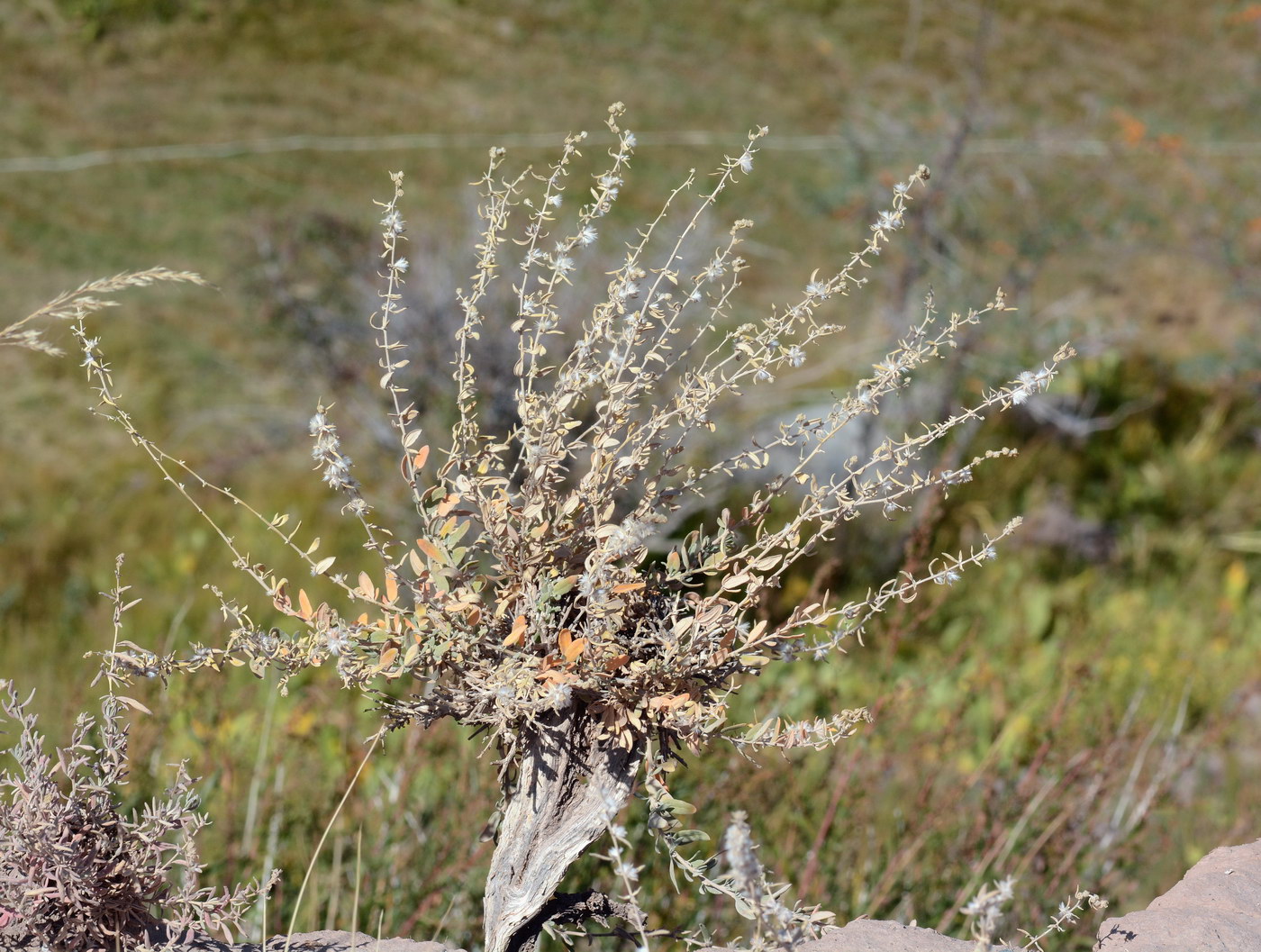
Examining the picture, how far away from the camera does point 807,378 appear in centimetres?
507

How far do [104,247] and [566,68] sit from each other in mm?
2569

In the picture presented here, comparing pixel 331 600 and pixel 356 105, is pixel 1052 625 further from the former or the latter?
pixel 356 105

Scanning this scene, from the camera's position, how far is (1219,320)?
20.8 ft

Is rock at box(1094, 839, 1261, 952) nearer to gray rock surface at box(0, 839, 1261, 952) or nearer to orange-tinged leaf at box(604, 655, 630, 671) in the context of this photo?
gray rock surface at box(0, 839, 1261, 952)

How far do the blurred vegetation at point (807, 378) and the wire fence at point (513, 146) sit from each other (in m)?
0.04

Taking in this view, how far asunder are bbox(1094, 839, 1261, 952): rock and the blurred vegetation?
699 mm

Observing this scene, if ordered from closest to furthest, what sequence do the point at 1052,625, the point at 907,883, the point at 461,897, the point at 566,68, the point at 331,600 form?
the point at 461,897 → the point at 907,883 → the point at 331,600 → the point at 1052,625 → the point at 566,68

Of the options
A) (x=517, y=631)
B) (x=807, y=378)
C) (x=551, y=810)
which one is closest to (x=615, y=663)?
(x=517, y=631)

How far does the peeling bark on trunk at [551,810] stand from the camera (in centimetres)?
126

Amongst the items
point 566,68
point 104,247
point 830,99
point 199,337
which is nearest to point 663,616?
point 199,337

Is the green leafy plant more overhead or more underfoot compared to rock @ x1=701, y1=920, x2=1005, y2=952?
more overhead

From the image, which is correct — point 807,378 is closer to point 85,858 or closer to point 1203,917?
point 1203,917

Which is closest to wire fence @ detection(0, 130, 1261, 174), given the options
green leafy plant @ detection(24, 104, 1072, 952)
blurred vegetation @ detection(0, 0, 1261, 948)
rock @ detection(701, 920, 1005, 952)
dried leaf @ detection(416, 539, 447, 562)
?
blurred vegetation @ detection(0, 0, 1261, 948)

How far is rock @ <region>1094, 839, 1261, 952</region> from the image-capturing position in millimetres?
1327
